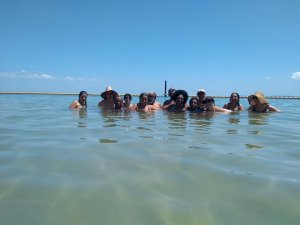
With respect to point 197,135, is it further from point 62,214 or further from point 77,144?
point 62,214

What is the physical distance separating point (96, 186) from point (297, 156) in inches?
102

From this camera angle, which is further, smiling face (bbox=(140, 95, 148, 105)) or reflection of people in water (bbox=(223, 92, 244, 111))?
reflection of people in water (bbox=(223, 92, 244, 111))

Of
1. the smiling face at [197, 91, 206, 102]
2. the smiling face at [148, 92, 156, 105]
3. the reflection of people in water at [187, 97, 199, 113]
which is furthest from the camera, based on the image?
the smiling face at [148, 92, 156, 105]

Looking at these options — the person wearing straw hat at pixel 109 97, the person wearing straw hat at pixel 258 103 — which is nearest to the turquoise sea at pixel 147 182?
the person wearing straw hat at pixel 258 103

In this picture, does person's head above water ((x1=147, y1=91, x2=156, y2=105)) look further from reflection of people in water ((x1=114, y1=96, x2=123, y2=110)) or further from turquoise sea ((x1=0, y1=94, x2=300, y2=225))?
turquoise sea ((x1=0, y1=94, x2=300, y2=225))

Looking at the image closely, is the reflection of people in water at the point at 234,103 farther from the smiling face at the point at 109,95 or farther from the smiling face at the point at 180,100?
the smiling face at the point at 109,95

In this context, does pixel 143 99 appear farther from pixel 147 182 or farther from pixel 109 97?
pixel 147 182

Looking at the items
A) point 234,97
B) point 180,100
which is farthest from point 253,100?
point 180,100

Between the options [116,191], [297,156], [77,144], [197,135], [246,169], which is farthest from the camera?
[197,135]

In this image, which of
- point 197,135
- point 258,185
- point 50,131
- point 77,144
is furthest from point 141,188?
point 50,131

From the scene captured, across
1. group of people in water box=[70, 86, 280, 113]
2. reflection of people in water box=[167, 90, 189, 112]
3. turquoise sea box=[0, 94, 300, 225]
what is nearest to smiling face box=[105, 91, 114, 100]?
group of people in water box=[70, 86, 280, 113]

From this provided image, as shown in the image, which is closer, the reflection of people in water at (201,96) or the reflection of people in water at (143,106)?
the reflection of people in water at (201,96)

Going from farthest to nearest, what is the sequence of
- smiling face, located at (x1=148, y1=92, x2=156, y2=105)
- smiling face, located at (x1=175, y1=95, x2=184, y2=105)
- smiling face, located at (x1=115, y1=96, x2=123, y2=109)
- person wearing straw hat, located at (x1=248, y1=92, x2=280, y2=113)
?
smiling face, located at (x1=148, y1=92, x2=156, y2=105)
smiling face, located at (x1=115, y1=96, x2=123, y2=109)
person wearing straw hat, located at (x1=248, y1=92, x2=280, y2=113)
smiling face, located at (x1=175, y1=95, x2=184, y2=105)

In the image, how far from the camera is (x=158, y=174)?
293 centimetres
